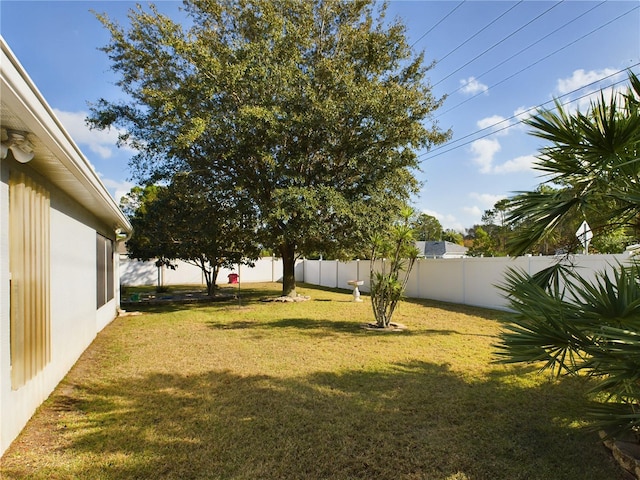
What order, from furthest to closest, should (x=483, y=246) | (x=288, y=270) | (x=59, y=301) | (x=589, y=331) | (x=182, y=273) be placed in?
(x=182, y=273), (x=483, y=246), (x=288, y=270), (x=59, y=301), (x=589, y=331)

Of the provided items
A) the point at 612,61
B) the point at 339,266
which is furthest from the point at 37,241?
the point at 339,266

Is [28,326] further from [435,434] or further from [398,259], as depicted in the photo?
[398,259]

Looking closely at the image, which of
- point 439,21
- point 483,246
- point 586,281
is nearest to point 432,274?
point 439,21

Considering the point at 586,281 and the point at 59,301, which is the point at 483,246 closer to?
the point at 586,281

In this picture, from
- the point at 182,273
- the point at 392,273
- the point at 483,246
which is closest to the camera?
the point at 392,273

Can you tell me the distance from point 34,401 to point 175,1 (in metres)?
12.4

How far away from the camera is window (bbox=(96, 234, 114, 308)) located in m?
7.98

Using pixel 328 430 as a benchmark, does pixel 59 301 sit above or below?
above

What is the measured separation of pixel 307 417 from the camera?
144 inches

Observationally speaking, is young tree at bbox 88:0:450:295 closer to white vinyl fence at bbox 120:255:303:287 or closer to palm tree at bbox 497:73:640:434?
palm tree at bbox 497:73:640:434

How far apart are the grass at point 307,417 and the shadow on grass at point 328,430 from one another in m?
0.01

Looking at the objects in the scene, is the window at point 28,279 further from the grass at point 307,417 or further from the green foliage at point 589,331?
the green foliage at point 589,331

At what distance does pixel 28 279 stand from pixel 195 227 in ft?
28.2

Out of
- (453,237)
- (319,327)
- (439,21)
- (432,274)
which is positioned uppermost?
(439,21)
